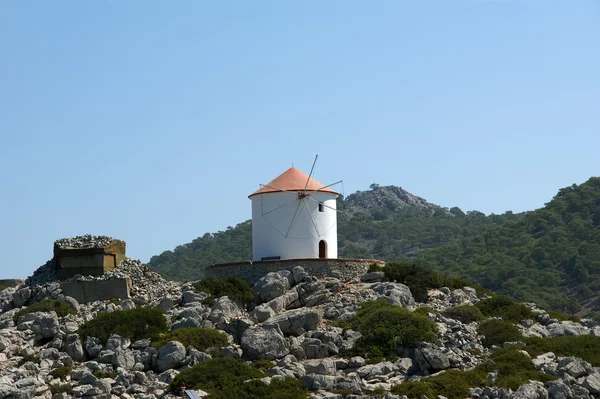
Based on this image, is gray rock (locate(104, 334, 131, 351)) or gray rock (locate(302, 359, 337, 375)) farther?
gray rock (locate(104, 334, 131, 351))

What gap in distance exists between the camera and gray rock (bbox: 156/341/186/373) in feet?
125

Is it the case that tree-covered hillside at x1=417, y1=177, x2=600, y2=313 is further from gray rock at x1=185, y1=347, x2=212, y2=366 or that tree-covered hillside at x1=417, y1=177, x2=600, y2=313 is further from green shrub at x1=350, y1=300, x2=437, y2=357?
gray rock at x1=185, y1=347, x2=212, y2=366

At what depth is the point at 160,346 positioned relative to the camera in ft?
130

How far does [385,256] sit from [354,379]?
79.6 meters

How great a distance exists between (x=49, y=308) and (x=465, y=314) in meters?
→ 16.1

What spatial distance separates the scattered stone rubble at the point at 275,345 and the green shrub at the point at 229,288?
1.47 ft

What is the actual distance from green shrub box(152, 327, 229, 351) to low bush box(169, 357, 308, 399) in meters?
1.60

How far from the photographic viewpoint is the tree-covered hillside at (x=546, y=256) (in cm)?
8119

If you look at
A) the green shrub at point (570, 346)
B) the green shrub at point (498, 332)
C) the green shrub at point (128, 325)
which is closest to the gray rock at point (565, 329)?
the green shrub at point (570, 346)

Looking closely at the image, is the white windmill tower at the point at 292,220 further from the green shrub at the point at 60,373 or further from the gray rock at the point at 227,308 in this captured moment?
the green shrub at the point at 60,373

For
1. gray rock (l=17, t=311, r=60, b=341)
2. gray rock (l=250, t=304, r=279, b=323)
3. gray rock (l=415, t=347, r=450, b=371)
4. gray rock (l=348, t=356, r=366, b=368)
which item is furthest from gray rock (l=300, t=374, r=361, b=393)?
gray rock (l=17, t=311, r=60, b=341)

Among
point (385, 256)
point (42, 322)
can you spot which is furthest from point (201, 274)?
point (42, 322)

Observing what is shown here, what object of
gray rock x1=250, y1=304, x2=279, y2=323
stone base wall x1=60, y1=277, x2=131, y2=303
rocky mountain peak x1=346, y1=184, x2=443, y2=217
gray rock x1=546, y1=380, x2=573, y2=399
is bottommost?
gray rock x1=546, y1=380, x2=573, y2=399

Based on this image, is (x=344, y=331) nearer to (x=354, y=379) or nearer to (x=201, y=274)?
(x=354, y=379)
